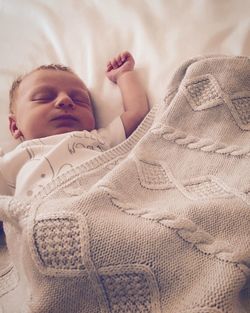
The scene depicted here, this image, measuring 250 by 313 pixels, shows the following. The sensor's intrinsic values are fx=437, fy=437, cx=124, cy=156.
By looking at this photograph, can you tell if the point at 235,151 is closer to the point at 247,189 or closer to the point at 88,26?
the point at 247,189

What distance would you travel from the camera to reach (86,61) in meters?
1.13

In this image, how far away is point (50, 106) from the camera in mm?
979

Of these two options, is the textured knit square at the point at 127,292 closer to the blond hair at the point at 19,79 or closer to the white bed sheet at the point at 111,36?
the white bed sheet at the point at 111,36

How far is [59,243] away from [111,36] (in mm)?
699

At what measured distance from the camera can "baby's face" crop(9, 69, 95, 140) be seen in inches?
38.3

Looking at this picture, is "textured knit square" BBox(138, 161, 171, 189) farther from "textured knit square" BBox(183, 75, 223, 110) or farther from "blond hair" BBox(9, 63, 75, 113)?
"blond hair" BBox(9, 63, 75, 113)

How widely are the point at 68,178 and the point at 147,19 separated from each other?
54 cm

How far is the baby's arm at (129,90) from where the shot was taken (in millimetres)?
950

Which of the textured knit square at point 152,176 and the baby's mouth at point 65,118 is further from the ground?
the baby's mouth at point 65,118

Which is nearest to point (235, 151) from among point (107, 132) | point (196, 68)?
point (196, 68)

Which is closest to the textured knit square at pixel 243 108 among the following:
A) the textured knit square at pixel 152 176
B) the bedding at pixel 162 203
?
the bedding at pixel 162 203

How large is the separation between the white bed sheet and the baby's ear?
2cm

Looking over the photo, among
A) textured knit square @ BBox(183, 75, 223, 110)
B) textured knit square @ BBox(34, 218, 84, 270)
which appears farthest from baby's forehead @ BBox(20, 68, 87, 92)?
textured knit square @ BBox(34, 218, 84, 270)

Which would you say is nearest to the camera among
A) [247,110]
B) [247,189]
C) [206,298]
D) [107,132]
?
[206,298]
